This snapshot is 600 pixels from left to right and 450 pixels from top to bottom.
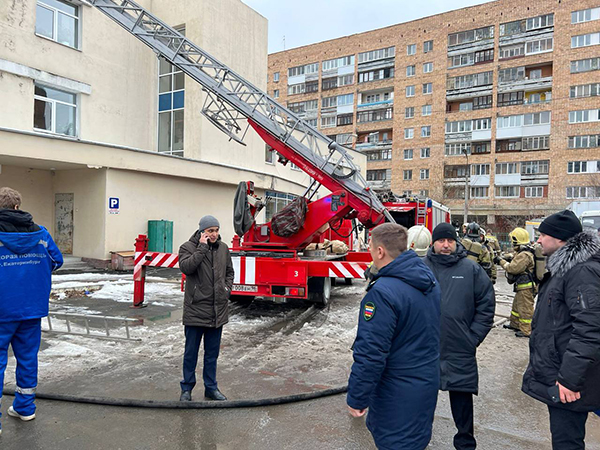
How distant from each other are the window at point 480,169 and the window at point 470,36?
13.9 meters

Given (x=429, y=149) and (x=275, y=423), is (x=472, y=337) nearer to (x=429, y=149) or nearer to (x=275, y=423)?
(x=275, y=423)

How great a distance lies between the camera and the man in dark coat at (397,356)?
7.22ft

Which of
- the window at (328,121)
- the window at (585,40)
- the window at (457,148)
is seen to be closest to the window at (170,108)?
the window at (457,148)

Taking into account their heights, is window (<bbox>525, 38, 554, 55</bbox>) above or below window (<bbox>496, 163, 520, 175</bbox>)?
above

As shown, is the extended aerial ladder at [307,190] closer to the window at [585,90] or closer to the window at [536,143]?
the window at [536,143]

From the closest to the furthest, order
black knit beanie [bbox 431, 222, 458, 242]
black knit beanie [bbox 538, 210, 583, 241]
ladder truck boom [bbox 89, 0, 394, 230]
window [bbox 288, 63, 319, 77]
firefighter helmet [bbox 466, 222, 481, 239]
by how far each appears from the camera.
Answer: black knit beanie [bbox 538, 210, 583, 241]
black knit beanie [bbox 431, 222, 458, 242]
firefighter helmet [bbox 466, 222, 481, 239]
ladder truck boom [bbox 89, 0, 394, 230]
window [bbox 288, 63, 319, 77]

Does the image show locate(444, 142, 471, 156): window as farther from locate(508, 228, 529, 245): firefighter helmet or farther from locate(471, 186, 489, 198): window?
locate(508, 228, 529, 245): firefighter helmet

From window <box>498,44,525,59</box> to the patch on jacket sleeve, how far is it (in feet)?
173

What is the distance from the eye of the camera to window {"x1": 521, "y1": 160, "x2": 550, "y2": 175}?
4481cm

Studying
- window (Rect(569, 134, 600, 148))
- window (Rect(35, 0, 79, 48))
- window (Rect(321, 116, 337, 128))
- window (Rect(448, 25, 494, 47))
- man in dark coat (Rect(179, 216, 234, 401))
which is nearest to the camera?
man in dark coat (Rect(179, 216, 234, 401))

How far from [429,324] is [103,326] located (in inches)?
245

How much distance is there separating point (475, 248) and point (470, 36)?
49318 mm

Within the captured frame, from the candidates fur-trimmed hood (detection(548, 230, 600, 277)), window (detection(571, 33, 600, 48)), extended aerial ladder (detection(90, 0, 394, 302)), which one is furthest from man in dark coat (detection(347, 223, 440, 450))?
window (detection(571, 33, 600, 48))

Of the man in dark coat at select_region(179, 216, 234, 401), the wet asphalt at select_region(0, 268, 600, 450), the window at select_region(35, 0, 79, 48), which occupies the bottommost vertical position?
the wet asphalt at select_region(0, 268, 600, 450)
